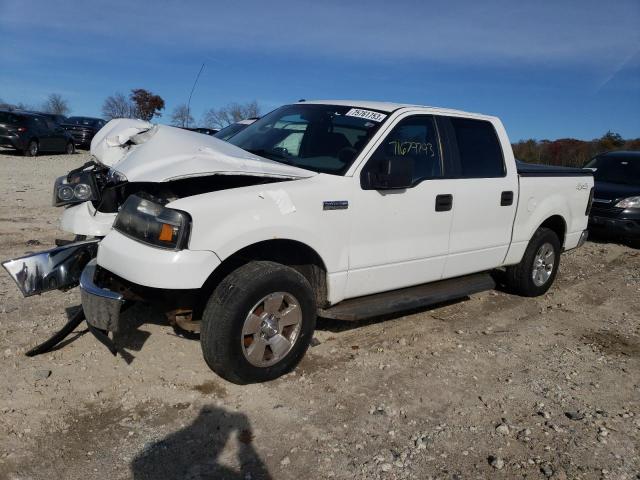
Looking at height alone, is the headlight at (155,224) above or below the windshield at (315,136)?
below

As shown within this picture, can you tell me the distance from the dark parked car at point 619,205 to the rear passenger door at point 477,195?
515cm

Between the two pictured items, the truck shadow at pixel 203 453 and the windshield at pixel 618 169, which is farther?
the windshield at pixel 618 169

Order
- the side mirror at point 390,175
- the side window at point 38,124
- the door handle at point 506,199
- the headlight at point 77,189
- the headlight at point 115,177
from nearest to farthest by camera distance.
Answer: the headlight at point 115,177 → the side mirror at point 390,175 → the headlight at point 77,189 → the door handle at point 506,199 → the side window at point 38,124

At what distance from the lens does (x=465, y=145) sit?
5031 millimetres

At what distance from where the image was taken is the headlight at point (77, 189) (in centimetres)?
408

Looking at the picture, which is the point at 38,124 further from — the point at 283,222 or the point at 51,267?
the point at 283,222

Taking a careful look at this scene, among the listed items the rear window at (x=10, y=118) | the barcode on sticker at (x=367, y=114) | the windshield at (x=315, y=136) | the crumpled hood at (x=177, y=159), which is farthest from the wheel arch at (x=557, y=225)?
the rear window at (x=10, y=118)

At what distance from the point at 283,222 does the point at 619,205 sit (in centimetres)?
803

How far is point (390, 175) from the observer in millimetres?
3996

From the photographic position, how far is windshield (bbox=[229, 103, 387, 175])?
4215mm

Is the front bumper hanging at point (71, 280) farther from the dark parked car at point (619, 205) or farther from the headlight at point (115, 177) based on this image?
the dark parked car at point (619, 205)

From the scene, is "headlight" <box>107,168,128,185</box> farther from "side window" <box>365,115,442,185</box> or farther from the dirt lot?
"side window" <box>365,115,442,185</box>

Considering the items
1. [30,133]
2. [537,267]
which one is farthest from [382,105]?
[30,133]

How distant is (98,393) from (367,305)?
6.41 ft
